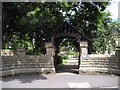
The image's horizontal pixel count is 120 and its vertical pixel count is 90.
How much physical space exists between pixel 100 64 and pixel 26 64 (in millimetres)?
6083

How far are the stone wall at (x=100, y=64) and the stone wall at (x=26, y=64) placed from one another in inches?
109

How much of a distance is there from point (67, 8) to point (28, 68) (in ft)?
27.8

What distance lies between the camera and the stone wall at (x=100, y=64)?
470 inches

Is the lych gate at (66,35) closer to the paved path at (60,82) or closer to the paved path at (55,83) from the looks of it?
the paved path at (60,82)

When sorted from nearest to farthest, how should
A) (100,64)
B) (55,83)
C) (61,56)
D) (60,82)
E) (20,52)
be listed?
1. (55,83)
2. (60,82)
3. (20,52)
4. (100,64)
5. (61,56)

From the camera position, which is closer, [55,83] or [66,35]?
[55,83]

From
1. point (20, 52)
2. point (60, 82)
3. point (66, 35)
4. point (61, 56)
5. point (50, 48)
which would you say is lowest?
point (60, 82)

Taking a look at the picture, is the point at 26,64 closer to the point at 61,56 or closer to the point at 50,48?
the point at 50,48

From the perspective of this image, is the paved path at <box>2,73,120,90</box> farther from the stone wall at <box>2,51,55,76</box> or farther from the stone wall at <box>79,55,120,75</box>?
the stone wall at <box>79,55,120,75</box>

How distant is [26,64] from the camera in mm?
12297

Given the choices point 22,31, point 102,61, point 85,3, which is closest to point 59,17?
point 85,3

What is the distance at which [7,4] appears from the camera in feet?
39.2

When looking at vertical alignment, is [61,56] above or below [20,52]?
below

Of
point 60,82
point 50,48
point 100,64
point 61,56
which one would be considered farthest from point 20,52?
point 61,56
